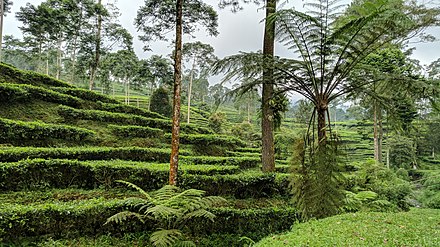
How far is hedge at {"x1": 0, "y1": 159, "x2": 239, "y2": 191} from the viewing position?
4.73 meters

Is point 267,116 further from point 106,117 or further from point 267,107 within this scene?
point 106,117

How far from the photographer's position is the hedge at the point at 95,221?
350 cm

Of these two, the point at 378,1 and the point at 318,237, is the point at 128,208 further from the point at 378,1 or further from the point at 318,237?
the point at 378,1

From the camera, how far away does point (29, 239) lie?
355cm

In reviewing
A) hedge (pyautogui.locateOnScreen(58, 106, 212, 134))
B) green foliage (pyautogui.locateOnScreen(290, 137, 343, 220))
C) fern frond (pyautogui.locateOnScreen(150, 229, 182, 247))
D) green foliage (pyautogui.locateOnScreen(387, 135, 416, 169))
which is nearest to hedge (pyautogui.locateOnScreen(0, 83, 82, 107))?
hedge (pyautogui.locateOnScreen(58, 106, 212, 134))

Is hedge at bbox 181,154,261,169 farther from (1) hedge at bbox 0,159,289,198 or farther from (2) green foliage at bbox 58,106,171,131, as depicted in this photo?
(2) green foliage at bbox 58,106,171,131

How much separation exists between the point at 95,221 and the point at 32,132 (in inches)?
163

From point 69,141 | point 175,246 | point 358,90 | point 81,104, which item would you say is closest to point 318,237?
point 175,246

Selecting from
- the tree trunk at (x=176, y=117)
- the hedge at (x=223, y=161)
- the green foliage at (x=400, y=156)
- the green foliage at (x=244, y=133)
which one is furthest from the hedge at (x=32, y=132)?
the green foliage at (x=400, y=156)

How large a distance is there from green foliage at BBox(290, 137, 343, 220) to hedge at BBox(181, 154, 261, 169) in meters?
4.34

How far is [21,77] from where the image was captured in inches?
390

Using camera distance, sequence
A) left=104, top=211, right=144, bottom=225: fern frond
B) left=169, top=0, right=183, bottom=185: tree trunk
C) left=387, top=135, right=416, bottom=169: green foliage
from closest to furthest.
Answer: left=104, top=211, right=144, bottom=225: fern frond
left=169, top=0, right=183, bottom=185: tree trunk
left=387, top=135, right=416, bottom=169: green foliage

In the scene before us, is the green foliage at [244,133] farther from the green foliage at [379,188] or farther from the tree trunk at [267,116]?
the tree trunk at [267,116]

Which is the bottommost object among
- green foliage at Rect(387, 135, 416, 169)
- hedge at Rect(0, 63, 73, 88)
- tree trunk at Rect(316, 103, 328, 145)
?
green foliage at Rect(387, 135, 416, 169)
